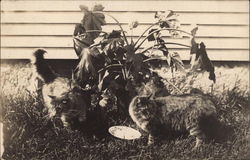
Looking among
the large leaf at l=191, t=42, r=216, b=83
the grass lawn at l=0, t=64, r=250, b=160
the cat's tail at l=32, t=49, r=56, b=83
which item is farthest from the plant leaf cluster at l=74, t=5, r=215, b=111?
the grass lawn at l=0, t=64, r=250, b=160

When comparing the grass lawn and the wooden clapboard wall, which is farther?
the wooden clapboard wall

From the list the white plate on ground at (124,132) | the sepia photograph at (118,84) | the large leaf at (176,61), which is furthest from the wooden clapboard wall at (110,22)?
the white plate on ground at (124,132)

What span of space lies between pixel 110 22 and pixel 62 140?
90cm

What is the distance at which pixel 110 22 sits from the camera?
9.75ft

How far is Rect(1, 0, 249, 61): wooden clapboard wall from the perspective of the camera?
292 centimetres

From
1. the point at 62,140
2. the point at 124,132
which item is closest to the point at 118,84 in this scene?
the point at 124,132

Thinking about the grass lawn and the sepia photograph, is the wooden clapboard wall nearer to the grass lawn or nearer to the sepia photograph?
the sepia photograph

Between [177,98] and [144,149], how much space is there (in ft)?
1.38

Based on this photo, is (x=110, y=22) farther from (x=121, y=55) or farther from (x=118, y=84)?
(x=118, y=84)

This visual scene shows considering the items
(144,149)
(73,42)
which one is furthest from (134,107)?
(73,42)

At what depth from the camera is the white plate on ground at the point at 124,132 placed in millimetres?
2859

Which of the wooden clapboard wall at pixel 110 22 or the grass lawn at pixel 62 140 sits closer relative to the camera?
the grass lawn at pixel 62 140

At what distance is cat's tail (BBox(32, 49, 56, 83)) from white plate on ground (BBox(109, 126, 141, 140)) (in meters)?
0.56

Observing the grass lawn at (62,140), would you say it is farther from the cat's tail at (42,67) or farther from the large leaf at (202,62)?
the large leaf at (202,62)
